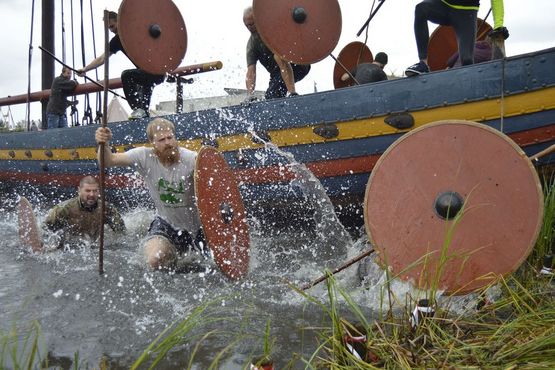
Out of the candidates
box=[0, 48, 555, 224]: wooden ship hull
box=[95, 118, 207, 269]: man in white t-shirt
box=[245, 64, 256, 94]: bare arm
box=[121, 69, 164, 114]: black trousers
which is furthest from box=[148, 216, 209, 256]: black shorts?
box=[121, 69, 164, 114]: black trousers

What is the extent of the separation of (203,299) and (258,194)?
85.4 inches

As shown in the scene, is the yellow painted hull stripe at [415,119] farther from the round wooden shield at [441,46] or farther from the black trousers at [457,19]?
the round wooden shield at [441,46]

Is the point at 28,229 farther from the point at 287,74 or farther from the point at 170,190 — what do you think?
the point at 287,74

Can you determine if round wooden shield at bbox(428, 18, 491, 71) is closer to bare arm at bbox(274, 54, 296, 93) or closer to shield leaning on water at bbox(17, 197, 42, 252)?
bare arm at bbox(274, 54, 296, 93)

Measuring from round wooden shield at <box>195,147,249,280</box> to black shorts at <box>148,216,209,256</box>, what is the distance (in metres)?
0.40

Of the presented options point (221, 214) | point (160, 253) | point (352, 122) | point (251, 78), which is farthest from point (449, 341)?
point (251, 78)

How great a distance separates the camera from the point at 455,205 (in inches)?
116

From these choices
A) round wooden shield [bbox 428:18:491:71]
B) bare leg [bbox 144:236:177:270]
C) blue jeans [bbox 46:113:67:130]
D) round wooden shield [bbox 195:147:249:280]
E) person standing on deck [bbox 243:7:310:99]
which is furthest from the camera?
blue jeans [bbox 46:113:67:130]

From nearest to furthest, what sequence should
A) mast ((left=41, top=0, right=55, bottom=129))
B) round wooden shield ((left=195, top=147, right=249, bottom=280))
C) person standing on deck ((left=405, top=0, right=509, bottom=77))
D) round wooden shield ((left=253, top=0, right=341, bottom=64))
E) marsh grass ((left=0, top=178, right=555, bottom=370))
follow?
marsh grass ((left=0, top=178, right=555, bottom=370)) → round wooden shield ((left=195, top=147, right=249, bottom=280)) → person standing on deck ((left=405, top=0, right=509, bottom=77)) → round wooden shield ((left=253, top=0, right=341, bottom=64)) → mast ((left=41, top=0, right=55, bottom=129))

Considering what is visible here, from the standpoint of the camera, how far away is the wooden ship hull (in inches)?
159

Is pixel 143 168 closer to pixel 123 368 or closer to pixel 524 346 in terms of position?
pixel 123 368

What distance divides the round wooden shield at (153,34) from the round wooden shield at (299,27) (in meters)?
1.89

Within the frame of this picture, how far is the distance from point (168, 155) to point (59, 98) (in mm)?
5471

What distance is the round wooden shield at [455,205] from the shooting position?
2.82 m
